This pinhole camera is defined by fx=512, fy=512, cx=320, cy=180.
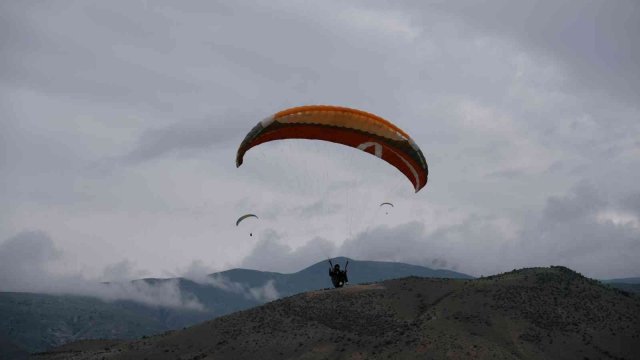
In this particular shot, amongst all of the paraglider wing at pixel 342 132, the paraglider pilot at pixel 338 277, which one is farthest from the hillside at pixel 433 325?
the paraglider wing at pixel 342 132

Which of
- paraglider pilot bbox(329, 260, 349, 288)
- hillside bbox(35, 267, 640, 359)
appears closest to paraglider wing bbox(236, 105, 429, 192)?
paraglider pilot bbox(329, 260, 349, 288)

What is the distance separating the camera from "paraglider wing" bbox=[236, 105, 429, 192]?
28.9 m

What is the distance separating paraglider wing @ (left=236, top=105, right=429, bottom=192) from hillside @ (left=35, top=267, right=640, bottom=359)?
23.5m

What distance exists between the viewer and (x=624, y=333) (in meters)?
52.4

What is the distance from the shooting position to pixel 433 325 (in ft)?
172

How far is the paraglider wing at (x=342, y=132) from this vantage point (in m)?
28.9

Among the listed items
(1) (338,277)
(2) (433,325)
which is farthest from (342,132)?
(2) (433,325)

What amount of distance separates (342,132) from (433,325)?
3012cm

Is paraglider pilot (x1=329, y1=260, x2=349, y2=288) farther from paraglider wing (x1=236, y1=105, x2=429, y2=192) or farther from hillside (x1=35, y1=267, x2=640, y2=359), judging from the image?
hillside (x1=35, y1=267, x2=640, y2=359)

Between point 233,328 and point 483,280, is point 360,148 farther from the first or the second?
point 483,280

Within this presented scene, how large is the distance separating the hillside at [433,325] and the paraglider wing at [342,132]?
2348 cm

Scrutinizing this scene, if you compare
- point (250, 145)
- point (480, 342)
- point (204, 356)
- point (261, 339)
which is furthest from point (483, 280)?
point (250, 145)

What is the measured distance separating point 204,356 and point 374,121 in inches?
1416

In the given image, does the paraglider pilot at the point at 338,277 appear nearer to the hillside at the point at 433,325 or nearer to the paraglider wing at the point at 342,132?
the paraglider wing at the point at 342,132
